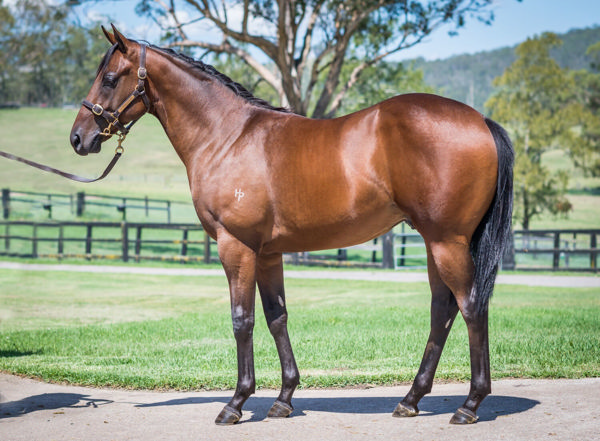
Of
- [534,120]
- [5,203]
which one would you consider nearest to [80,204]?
[5,203]

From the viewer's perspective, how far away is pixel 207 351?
27.0ft

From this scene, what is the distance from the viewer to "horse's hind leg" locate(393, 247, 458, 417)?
15.9 ft

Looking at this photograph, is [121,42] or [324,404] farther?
[324,404]

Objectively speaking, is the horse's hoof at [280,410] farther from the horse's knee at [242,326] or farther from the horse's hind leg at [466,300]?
the horse's hind leg at [466,300]

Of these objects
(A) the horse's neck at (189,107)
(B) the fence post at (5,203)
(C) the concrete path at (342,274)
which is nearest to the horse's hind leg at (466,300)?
(A) the horse's neck at (189,107)

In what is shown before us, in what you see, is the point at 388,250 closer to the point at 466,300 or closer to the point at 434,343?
the point at 434,343

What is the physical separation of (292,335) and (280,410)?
4.36m

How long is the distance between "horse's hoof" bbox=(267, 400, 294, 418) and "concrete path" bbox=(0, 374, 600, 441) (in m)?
0.08

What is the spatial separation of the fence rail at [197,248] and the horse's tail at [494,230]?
14.2 m

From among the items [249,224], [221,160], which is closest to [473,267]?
[249,224]

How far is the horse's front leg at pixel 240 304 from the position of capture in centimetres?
478

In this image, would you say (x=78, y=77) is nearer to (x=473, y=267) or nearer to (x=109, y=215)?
(x=109, y=215)

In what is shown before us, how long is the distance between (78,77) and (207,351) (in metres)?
56.9

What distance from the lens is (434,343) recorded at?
16.0ft
